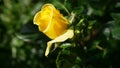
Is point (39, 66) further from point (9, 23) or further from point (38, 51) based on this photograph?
point (9, 23)

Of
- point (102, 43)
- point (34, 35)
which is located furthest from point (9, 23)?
point (102, 43)

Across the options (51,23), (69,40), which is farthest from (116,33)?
(51,23)

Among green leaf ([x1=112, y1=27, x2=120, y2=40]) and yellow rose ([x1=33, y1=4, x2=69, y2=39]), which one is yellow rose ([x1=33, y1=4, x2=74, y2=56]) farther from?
green leaf ([x1=112, y1=27, x2=120, y2=40])

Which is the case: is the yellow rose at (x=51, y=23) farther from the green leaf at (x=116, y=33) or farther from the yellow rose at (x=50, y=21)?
the green leaf at (x=116, y=33)

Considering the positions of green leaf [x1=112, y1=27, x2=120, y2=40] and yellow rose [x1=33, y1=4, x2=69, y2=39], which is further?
green leaf [x1=112, y1=27, x2=120, y2=40]

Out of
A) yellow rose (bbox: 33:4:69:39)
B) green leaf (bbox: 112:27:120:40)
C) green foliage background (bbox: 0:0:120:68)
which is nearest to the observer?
yellow rose (bbox: 33:4:69:39)

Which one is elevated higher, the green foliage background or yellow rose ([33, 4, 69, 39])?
yellow rose ([33, 4, 69, 39])

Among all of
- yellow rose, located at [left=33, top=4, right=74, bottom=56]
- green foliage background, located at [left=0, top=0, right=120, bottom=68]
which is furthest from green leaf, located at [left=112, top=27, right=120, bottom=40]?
yellow rose, located at [left=33, top=4, right=74, bottom=56]

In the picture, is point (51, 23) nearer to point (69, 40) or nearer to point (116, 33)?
point (69, 40)
